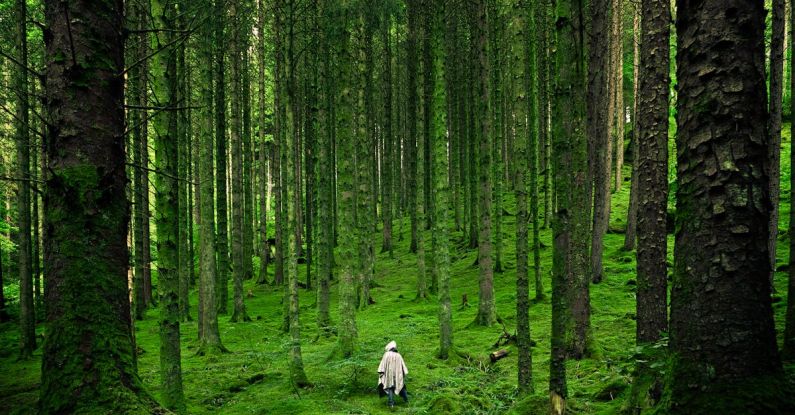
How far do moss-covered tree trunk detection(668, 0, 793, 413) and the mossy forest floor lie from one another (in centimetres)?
247

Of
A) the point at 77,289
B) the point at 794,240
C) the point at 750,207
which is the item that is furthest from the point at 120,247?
the point at 794,240

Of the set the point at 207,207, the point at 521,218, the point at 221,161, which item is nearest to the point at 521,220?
→ the point at 521,218

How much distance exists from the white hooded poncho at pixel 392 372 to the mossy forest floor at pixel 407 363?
1.43 feet

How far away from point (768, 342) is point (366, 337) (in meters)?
13.1

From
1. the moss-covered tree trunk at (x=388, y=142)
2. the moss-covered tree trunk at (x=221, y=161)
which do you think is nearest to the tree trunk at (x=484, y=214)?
the moss-covered tree trunk at (x=221, y=161)

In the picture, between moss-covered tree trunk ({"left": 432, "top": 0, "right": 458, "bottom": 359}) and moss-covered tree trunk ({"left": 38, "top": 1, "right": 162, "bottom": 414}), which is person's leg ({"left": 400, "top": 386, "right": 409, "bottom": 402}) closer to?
moss-covered tree trunk ({"left": 432, "top": 0, "right": 458, "bottom": 359})

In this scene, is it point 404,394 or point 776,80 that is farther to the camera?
point 404,394

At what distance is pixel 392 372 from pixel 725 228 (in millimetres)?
8523

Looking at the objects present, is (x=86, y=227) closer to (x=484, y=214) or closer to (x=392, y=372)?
(x=392, y=372)

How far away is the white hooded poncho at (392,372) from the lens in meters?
9.38

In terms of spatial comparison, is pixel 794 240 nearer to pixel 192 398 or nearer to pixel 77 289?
pixel 77 289

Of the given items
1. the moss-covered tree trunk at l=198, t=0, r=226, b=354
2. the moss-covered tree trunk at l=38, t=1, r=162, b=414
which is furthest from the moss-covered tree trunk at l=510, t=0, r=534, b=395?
the moss-covered tree trunk at l=198, t=0, r=226, b=354

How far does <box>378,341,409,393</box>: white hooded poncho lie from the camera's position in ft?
30.8

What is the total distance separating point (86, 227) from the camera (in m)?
2.35
